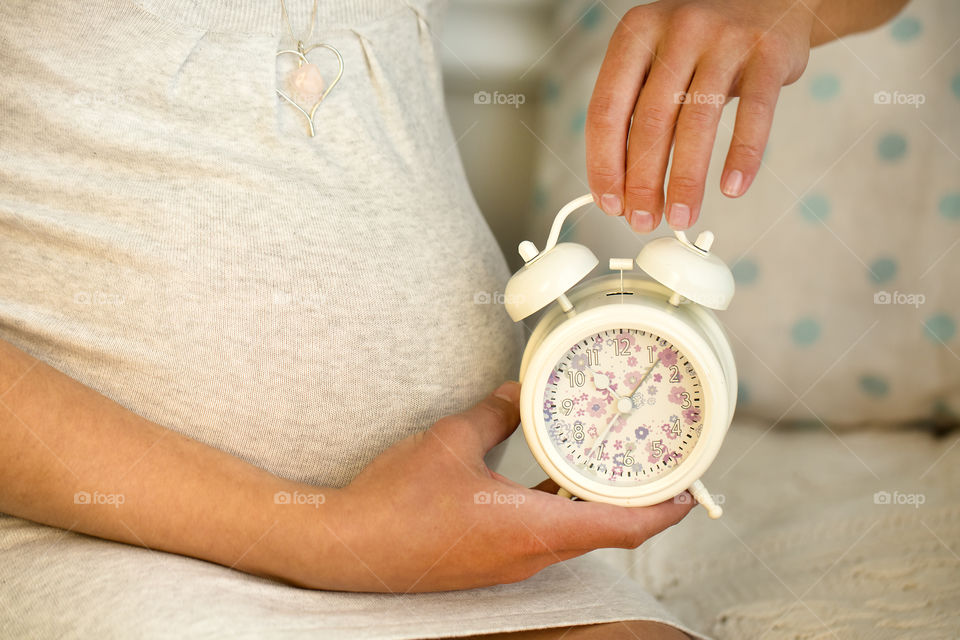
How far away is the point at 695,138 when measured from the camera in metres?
0.76

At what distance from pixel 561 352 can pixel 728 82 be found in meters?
0.31

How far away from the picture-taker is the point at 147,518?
0.71 m

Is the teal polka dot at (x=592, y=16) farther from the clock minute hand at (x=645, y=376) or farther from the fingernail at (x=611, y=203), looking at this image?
the clock minute hand at (x=645, y=376)

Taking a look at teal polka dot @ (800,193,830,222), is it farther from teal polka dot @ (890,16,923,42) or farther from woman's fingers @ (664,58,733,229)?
woman's fingers @ (664,58,733,229)

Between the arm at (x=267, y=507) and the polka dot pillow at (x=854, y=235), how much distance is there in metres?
0.64

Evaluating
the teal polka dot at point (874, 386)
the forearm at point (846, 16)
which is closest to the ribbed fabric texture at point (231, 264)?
the forearm at point (846, 16)

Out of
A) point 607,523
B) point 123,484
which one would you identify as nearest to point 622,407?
point 607,523

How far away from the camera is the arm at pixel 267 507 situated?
70 centimetres

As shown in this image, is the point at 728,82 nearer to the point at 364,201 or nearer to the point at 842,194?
the point at 364,201

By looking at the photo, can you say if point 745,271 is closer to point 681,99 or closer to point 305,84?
point 681,99

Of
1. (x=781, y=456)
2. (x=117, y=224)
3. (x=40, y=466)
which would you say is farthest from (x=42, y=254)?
(x=781, y=456)

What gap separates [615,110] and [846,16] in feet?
1.33

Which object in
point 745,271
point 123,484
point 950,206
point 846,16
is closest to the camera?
point 123,484

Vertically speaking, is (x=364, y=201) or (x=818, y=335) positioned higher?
(x=364, y=201)
